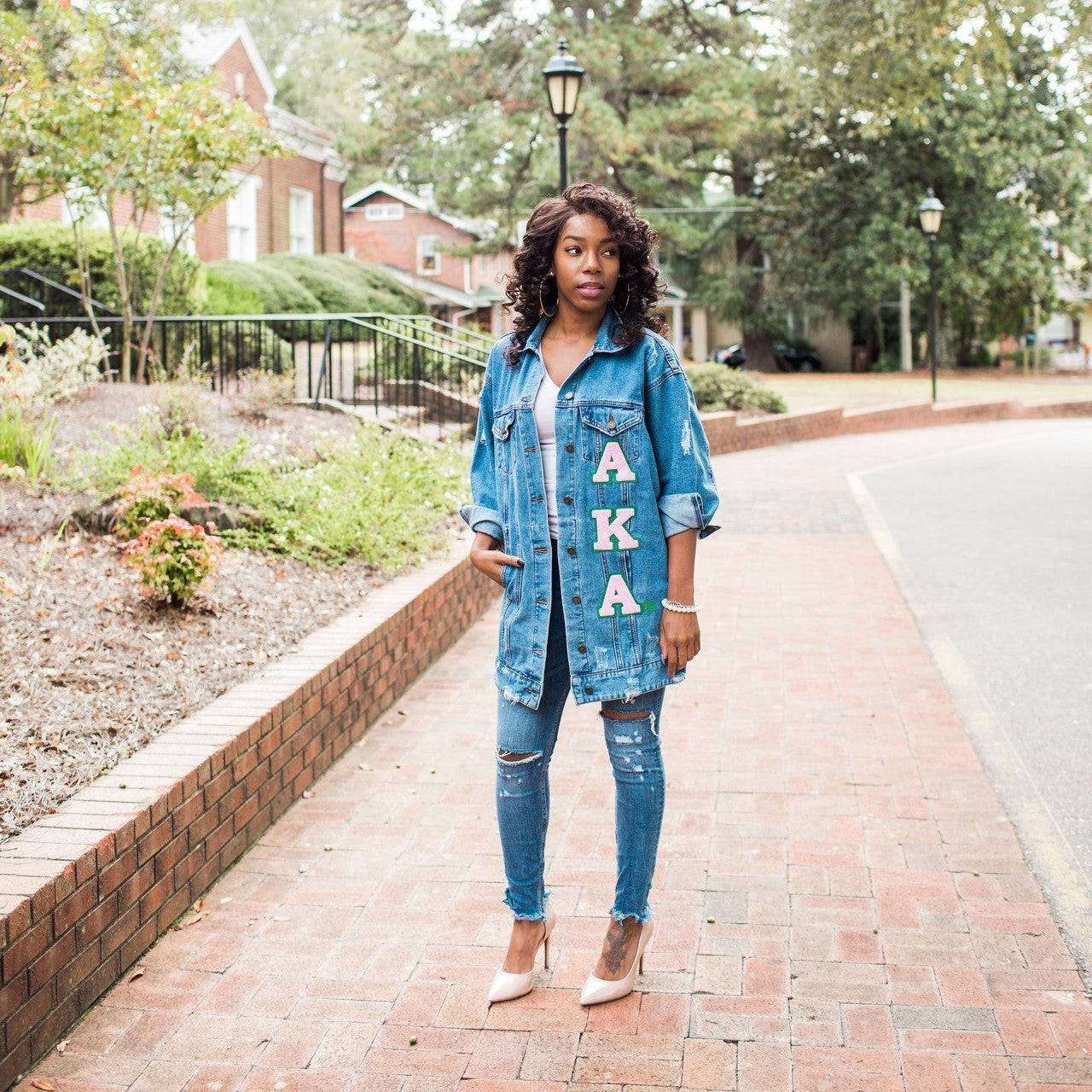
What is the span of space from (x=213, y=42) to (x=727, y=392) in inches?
489

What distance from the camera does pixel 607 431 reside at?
3.11 metres

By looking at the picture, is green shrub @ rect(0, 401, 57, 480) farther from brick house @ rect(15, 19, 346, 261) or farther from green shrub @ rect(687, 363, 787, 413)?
brick house @ rect(15, 19, 346, 261)

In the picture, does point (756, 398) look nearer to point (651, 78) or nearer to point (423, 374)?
point (423, 374)

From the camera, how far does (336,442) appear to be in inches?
366

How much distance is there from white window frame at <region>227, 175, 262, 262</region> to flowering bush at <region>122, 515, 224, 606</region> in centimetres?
2070

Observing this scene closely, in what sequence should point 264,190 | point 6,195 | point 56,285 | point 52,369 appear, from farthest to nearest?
point 264,190 < point 6,195 < point 56,285 < point 52,369

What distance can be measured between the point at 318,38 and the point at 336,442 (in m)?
48.7

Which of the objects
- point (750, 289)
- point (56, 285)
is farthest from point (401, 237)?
point (56, 285)

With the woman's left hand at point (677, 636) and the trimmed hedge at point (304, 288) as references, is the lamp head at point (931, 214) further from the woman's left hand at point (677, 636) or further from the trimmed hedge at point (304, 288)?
the woman's left hand at point (677, 636)

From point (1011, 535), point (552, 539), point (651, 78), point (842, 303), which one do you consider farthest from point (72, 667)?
point (842, 303)

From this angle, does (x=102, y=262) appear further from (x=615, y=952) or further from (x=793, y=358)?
(x=793, y=358)

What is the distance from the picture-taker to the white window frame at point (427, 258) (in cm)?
4441

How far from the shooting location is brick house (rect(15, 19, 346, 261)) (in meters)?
24.1

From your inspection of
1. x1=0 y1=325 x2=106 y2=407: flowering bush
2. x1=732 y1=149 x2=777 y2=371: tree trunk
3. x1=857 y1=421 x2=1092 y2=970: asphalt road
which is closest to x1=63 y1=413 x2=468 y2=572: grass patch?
x1=0 y1=325 x2=106 y2=407: flowering bush
